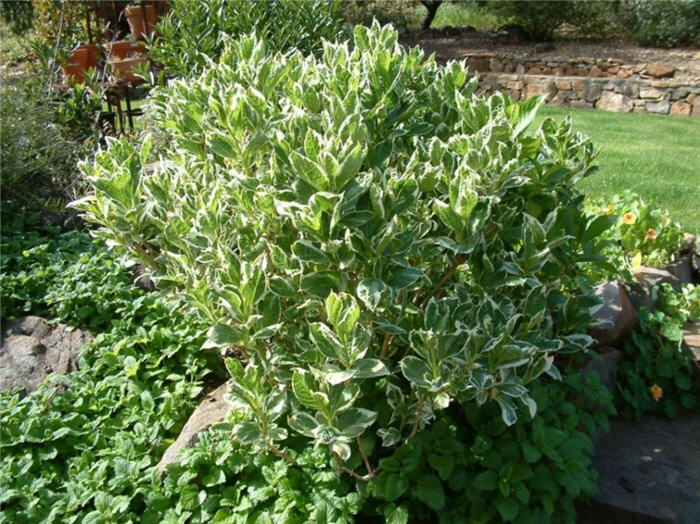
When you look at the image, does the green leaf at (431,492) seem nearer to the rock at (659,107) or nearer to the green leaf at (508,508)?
the green leaf at (508,508)

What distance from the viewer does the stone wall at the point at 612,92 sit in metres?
9.59

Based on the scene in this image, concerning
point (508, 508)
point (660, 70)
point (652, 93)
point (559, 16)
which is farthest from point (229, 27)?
point (559, 16)

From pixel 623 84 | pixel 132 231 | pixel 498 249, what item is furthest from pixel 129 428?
pixel 623 84

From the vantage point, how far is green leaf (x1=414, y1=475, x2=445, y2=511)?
7.71 ft

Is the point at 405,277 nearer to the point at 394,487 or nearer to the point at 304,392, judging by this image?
the point at 304,392

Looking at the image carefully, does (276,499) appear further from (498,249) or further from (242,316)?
(498,249)

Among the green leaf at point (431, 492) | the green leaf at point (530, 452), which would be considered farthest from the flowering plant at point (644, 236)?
the green leaf at point (431, 492)

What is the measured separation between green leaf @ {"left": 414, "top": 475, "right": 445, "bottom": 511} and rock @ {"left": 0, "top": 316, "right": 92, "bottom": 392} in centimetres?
183

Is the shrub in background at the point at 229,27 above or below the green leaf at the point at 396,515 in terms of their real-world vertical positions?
above

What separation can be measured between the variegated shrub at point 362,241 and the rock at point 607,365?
52 centimetres

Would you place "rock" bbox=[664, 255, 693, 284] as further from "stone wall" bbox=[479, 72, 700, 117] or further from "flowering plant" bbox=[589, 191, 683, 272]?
"stone wall" bbox=[479, 72, 700, 117]

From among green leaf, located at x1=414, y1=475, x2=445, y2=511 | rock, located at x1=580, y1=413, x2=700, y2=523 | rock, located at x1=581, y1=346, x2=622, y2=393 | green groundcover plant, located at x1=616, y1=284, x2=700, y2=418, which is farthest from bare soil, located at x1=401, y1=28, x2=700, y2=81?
green leaf, located at x1=414, y1=475, x2=445, y2=511

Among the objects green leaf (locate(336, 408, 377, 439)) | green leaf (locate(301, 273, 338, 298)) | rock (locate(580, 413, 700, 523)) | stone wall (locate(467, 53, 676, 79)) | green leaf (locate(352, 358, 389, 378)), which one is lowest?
stone wall (locate(467, 53, 676, 79))

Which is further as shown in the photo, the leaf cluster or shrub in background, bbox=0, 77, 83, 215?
shrub in background, bbox=0, 77, 83, 215
